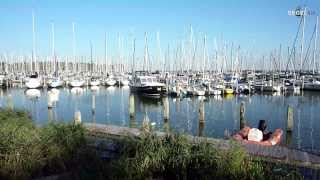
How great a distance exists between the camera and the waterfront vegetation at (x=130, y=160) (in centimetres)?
1049

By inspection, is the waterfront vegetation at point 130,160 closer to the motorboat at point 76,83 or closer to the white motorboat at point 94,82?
the motorboat at point 76,83

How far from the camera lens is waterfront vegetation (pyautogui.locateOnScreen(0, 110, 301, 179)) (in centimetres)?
1049

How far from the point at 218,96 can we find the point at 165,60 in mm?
31227

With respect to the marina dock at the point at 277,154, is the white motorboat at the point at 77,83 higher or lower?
lower

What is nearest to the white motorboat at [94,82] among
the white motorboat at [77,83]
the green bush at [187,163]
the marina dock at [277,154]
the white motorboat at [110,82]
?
the white motorboat at [77,83]

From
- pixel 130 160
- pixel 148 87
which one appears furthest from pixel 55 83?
pixel 130 160

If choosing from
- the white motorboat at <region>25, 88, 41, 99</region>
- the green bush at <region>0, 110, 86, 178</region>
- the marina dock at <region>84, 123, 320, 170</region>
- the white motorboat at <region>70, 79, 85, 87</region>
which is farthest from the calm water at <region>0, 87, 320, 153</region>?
the white motorboat at <region>70, 79, 85, 87</region>

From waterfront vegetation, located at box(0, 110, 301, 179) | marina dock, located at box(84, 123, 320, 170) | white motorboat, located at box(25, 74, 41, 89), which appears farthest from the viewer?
white motorboat, located at box(25, 74, 41, 89)

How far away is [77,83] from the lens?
100062 mm

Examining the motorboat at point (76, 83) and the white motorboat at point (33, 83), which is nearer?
the white motorboat at point (33, 83)

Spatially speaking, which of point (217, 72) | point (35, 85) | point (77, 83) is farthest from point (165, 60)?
point (35, 85)

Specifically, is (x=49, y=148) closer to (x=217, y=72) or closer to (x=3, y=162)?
(x=3, y=162)

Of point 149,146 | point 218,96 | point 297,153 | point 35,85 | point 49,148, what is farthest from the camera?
point 35,85

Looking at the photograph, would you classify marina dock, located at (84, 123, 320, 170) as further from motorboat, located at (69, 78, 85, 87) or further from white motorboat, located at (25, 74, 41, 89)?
motorboat, located at (69, 78, 85, 87)
